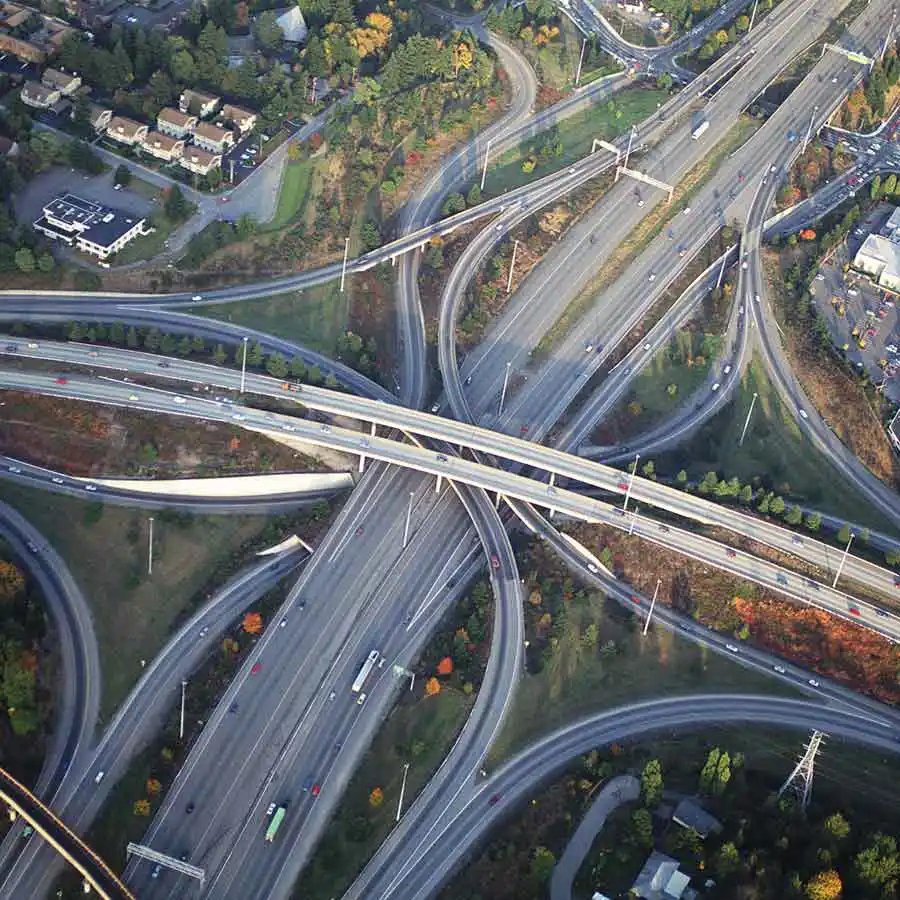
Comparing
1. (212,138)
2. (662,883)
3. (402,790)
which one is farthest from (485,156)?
(662,883)

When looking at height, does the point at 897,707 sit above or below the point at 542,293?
below

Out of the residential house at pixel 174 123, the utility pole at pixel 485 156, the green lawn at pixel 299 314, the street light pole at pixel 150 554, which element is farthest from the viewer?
the utility pole at pixel 485 156

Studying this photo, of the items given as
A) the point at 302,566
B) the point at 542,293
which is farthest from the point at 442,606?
the point at 542,293

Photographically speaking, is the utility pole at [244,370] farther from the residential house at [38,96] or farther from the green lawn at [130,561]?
the residential house at [38,96]

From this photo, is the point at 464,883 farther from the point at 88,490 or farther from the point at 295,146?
the point at 295,146

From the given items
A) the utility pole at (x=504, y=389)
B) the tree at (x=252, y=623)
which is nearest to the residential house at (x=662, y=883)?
the tree at (x=252, y=623)

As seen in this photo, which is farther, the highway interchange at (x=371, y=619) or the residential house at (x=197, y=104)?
the residential house at (x=197, y=104)

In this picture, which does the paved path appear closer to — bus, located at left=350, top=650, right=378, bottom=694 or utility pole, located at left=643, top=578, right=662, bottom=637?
utility pole, located at left=643, top=578, right=662, bottom=637
